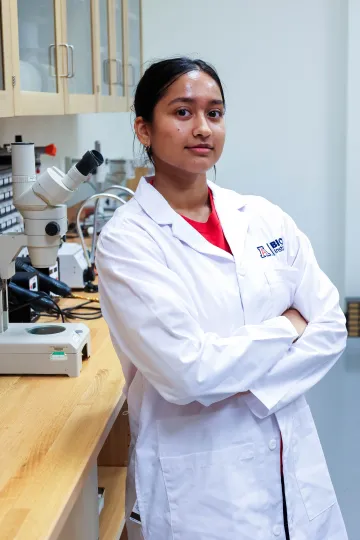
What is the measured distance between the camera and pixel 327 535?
1.53 m

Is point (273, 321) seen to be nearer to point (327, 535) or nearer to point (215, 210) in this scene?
point (215, 210)

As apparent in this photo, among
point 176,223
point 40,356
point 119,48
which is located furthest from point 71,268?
point 176,223

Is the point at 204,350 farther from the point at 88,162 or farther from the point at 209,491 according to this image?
the point at 88,162

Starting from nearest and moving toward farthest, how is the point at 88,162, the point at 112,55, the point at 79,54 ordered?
the point at 88,162 → the point at 79,54 → the point at 112,55

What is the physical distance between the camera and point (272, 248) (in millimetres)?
1577

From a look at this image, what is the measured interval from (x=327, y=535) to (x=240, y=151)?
3552 mm

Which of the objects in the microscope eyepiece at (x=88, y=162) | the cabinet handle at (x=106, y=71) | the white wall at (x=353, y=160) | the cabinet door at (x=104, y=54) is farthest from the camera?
the white wall at (x=353, y=160)

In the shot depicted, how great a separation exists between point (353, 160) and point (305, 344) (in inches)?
135

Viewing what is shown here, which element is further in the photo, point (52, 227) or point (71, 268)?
point (71, 268)

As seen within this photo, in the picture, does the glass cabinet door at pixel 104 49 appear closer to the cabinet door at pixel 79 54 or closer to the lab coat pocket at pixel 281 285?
the cabinet door at pixel 79 54

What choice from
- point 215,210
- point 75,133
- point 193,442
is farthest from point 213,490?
point 75,133

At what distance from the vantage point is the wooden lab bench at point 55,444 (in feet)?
3.83

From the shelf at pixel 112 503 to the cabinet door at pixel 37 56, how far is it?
3.51ft

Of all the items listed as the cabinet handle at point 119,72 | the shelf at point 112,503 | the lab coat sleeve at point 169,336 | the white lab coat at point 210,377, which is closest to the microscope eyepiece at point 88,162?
the white lab coat at point 210,377
